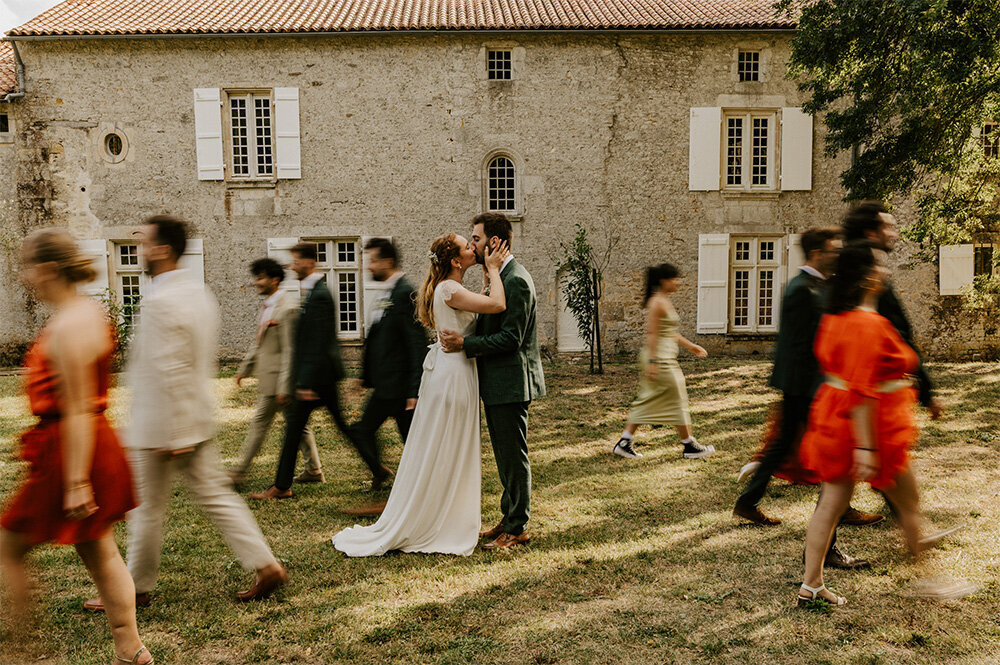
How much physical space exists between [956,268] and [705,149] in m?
6.19

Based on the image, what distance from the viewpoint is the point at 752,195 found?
15.5m

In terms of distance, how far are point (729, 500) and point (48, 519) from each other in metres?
4.57

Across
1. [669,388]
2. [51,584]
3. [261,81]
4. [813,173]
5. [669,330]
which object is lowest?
[51,584]

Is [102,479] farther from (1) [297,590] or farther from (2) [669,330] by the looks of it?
(2) [669,330]

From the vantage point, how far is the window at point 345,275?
15.5 metres

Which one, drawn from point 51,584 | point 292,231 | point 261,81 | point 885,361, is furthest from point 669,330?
point 261,81

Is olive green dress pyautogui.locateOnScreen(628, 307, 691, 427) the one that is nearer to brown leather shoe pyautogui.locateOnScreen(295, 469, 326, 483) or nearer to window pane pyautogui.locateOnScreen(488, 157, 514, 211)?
brown leather shoe pyautogui.locateOnScreen(295, 469, 326, 483)

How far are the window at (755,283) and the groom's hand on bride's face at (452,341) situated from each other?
1260 centimetres

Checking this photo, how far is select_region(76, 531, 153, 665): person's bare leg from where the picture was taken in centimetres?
288

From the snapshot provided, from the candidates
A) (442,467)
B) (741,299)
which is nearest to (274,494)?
(442,467)

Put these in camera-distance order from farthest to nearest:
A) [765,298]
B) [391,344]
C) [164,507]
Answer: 1. [765,298]
2. [391,344]
3. [164,507]

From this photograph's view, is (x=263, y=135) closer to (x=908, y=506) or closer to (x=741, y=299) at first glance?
(x=741, y=299)

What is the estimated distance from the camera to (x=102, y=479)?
2.85m

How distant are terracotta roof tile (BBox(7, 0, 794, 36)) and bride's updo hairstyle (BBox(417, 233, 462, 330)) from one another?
11603 mm
